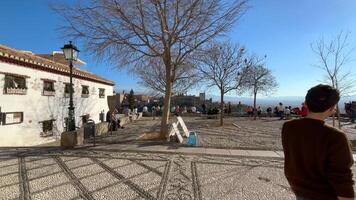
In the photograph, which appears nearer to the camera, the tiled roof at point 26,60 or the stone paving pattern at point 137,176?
the stone paving pattern at point 137,176

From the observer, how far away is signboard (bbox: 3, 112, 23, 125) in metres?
12.3

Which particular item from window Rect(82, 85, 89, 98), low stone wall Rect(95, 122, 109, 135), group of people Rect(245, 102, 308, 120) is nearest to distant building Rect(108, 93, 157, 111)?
low stone wall Rect(95, 122, 109, 135)

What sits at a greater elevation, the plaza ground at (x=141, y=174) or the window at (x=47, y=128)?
the window at (x=47, y=128)

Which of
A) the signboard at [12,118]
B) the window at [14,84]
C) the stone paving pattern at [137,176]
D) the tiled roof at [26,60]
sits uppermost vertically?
the tiled roof at [26,60]

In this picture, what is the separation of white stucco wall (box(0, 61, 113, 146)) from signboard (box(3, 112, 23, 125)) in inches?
5.9

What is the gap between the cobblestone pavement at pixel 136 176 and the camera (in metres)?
4.99

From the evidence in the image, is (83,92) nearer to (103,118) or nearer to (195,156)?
(103,118)

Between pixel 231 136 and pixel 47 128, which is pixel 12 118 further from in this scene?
pixel 231 136

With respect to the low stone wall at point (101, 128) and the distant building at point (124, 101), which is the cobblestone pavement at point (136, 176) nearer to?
the low stone wall at point (101, 128)

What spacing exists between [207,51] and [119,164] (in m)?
6.96

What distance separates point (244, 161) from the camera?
7.81 metres

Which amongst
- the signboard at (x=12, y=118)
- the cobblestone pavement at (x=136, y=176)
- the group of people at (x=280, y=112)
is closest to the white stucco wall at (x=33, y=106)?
the signboard at (x=12, y=118)

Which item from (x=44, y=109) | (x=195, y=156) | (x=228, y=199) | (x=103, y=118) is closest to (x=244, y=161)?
(x=195, y=156)

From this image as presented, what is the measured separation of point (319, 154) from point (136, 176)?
452 cm
